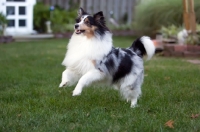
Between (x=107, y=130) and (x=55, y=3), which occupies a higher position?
(x=55, y=3)

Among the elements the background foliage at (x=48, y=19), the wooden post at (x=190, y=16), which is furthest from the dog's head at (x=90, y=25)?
the background foliage at (x=48, y=19)

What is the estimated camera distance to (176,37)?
45.0ft

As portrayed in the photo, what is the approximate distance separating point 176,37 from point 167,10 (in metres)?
2.89

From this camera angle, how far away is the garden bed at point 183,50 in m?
12.7

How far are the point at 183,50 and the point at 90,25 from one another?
688 centimetres

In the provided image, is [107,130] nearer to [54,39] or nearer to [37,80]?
[37,80]

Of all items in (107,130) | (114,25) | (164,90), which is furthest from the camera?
(114,25)

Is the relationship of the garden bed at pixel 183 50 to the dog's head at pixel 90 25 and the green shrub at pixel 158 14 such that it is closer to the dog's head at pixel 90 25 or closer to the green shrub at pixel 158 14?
the green shrub at pixel 158 14

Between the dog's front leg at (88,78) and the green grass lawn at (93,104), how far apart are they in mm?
237

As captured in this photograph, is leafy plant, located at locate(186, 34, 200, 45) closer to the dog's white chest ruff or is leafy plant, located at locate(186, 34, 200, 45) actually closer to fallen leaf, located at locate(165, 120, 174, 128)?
the dog's white chest ruff

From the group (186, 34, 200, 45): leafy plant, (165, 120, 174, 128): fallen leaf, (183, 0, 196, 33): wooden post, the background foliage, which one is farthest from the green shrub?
(165, 120, 174, 128): fallen leaf

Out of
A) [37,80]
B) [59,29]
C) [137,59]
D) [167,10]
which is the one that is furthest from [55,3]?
[137,59]

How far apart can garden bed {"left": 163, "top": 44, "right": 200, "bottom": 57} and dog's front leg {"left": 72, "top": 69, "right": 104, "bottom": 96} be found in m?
6.79

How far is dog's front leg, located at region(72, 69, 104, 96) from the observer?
245 inches
